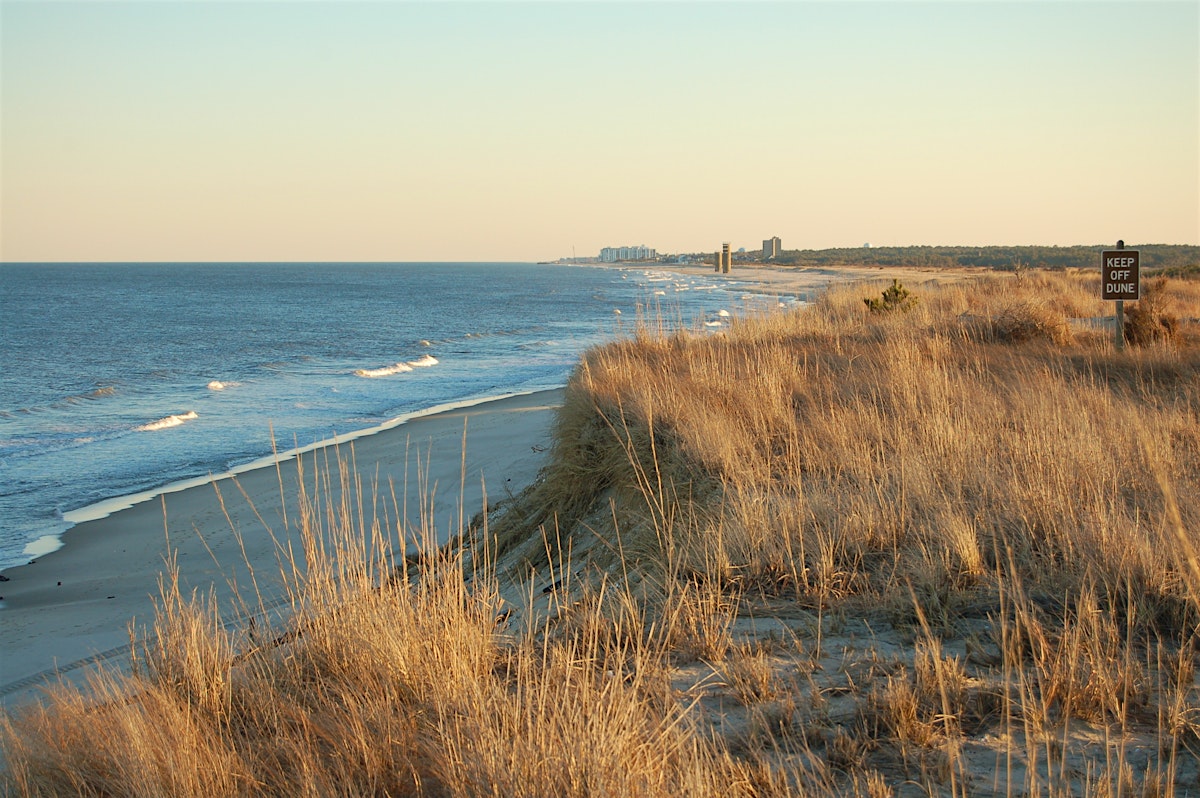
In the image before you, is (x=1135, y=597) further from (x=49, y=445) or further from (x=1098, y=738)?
(x=49, y=445)

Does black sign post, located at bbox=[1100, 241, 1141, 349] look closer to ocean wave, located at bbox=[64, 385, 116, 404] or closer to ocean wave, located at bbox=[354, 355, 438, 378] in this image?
ocean wave, located at bbox=[354, 355, 438, 378]

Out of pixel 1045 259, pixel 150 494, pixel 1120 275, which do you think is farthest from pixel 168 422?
pixel 1045 259

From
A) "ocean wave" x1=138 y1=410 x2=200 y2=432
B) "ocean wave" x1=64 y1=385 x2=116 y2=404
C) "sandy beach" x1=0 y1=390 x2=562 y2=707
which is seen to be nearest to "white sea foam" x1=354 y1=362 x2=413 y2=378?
"ocean wave" x1=64 y1=385 x2=116 y2=404

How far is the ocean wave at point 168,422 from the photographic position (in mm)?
17625

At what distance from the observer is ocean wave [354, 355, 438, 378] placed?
26.4 meters

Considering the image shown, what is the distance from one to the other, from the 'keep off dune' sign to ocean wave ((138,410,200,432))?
55.3 ft

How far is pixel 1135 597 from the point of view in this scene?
12.2ft

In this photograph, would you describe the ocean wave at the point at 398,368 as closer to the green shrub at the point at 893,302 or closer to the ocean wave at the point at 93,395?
the ocean wave at the point at 93,395

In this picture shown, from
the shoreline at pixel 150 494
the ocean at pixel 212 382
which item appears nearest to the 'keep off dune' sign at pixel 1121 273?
the ocean at pixel 212 382

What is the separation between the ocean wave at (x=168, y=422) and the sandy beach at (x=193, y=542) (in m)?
5.11

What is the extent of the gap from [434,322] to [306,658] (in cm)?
4834

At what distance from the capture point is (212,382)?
2441 cm

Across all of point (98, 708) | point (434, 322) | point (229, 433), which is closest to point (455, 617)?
point (98, 708)

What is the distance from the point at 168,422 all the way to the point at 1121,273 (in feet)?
57.1
